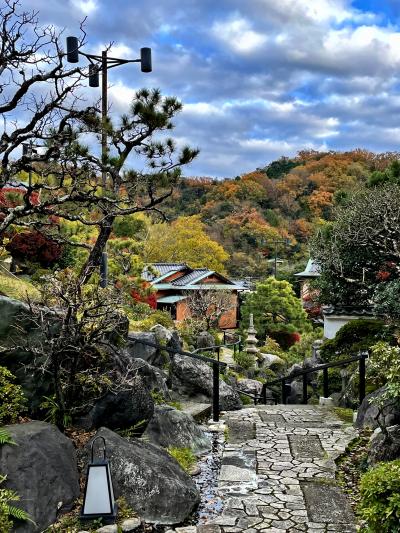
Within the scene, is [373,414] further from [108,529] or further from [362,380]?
[108,529]

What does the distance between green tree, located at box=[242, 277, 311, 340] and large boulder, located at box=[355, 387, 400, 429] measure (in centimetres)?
2059

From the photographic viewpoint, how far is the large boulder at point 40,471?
5.32m

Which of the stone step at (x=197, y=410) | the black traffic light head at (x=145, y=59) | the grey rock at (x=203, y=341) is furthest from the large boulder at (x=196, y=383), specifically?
the grey rock at (x=203, y=341)

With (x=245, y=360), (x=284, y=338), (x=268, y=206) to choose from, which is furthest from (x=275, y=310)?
(x=268, y=206)

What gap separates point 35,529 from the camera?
520 cm

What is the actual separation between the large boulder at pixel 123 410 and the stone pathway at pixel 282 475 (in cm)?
140

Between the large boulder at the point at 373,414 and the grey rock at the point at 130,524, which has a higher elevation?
the large boulder at the point at 373,414

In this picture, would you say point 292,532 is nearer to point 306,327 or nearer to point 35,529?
point 35,529

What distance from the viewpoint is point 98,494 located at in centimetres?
515

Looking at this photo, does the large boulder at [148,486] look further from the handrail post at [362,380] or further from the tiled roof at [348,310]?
the tiled roof at [348,310]

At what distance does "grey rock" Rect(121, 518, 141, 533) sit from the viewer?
5450mm

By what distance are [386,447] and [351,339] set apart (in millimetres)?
9998

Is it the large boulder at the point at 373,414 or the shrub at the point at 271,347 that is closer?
the large boulder at the point at 373,414

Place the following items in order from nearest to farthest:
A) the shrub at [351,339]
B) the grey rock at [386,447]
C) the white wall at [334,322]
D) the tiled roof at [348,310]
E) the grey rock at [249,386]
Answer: the grey rock at [386,447]
the shrub at [351,339]
the grey rock at [249,386]
the tiled roof at [348,310]
the white wall at [334,322]
